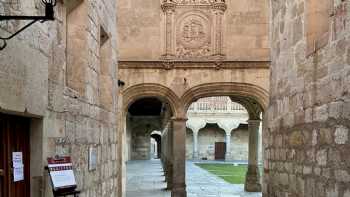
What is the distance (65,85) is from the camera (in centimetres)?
396

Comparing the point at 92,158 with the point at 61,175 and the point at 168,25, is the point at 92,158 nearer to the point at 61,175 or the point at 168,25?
the point at 61,175

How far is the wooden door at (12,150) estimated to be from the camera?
9.59 feet

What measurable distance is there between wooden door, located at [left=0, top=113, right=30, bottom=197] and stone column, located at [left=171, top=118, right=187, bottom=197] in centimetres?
844

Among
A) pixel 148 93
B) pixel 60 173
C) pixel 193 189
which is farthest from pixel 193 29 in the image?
pixel 60 173

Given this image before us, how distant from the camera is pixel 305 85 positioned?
479 centimetres

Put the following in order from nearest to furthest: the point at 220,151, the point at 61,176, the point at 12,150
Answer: the point at 12,150
the point at 61,176
the point at 220,151

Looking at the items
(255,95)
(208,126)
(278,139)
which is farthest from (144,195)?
(208,126)

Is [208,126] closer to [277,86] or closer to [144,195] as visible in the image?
[144,195]

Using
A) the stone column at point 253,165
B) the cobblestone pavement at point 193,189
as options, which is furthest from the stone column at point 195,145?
the stone column at point 253,165

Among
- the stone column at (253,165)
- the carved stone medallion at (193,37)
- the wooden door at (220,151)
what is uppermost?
the carved stone medallion at (193,37)

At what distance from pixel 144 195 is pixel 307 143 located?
883 centimetres

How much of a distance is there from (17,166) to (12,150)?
13cm

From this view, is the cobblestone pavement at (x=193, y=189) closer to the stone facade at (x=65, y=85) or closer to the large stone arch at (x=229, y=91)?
the large stone arch at (x=229, y=91)

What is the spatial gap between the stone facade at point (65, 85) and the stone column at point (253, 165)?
8371 mm
